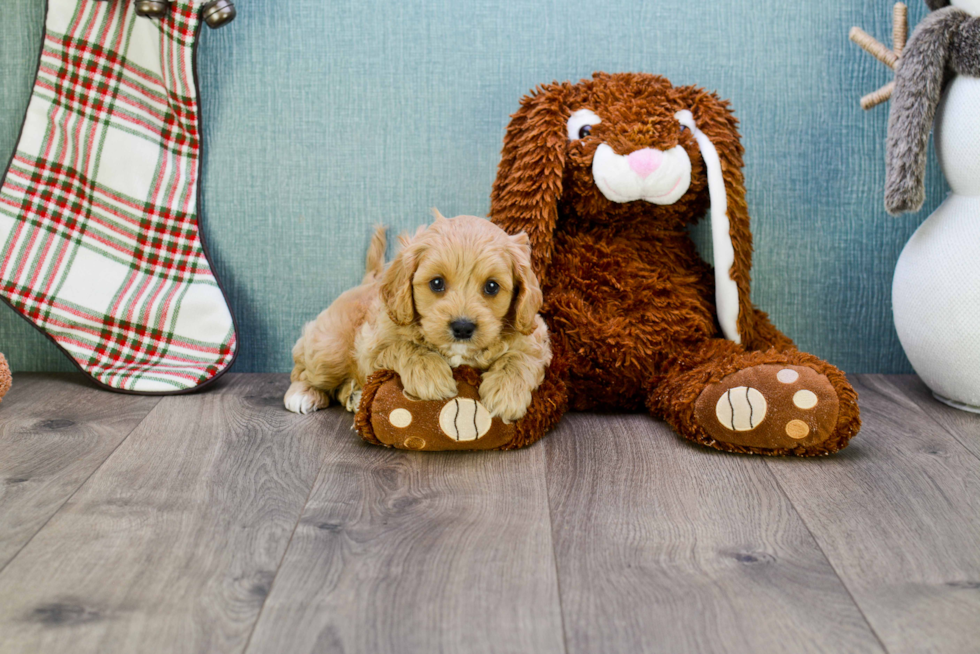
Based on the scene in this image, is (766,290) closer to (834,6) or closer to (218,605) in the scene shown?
(834,6)

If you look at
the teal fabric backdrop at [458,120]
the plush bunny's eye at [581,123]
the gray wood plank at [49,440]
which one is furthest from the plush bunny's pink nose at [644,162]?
the gray wood plank at [49,440]

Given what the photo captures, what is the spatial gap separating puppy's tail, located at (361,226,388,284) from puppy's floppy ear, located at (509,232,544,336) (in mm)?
488

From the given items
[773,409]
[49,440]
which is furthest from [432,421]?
[49,440]

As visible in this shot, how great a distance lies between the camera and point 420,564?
45.6 inches

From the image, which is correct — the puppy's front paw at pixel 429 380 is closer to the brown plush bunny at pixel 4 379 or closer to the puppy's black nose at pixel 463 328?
the puppy's black nose at pixel 463 328

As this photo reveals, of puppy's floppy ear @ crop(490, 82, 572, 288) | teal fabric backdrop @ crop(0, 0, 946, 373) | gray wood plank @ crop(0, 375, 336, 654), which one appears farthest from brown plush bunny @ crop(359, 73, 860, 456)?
gray wood plank @ crop(0, 375, 336, 654)

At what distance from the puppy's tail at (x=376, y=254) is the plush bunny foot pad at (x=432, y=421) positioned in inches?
15.5

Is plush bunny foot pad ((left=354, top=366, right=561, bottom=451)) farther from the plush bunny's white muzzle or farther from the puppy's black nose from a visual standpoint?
the plush bunny's white muzzle

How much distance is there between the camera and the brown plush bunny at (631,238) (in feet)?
5.51

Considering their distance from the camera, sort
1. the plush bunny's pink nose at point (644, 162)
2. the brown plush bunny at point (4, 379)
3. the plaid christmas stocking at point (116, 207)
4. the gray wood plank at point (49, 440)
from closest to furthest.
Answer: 1. the gray wood plank at point (49, 440)
2. the plush bunny's pink nose at point (644, 162)
3. the brown plush bunny at point (4, 379)
4. the plaid christmas stocking at point (116, 207)

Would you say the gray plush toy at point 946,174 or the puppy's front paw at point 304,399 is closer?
the gray plush toy at point 946,174

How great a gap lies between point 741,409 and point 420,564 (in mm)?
684

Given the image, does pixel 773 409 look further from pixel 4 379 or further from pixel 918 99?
pixel 4 379

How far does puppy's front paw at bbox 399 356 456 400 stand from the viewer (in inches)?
60.4
